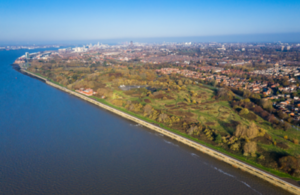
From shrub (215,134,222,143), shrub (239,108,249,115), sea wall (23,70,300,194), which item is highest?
shrub (239,108,249,115)

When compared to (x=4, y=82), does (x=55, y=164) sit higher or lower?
lower

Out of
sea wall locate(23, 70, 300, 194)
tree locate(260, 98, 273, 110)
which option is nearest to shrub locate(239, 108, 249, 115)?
tree locate(260, 98, 273, 110)

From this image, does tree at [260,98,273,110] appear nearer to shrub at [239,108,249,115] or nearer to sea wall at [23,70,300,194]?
shrub at [239,108,249,115]

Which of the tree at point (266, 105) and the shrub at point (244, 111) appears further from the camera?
the tree at point (266, 105)

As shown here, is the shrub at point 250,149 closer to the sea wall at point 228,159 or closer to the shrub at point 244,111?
the sea wall at point 228,159

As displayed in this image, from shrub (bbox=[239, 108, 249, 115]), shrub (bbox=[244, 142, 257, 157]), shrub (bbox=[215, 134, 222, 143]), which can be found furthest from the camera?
shrub (bbox=[239, 108, 249, 115])

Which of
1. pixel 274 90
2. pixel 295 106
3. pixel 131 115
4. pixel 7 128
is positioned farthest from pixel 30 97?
pixel 274 90

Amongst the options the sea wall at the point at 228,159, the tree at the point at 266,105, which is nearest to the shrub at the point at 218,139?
the sea wall at the point at 228,159

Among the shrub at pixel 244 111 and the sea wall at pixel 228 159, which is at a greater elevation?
the shrub at pixel 244 111

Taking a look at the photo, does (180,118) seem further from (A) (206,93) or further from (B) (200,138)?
(A) (206,93)

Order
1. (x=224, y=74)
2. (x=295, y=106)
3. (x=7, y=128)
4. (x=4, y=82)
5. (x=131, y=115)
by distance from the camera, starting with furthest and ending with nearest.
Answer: (x=224, y=74) → (x=4, y=82) → (x=295, y=106) → (x=131, y=115) → (x=7, y=128)

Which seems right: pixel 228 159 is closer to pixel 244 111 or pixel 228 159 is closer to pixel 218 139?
pixel 218 139
